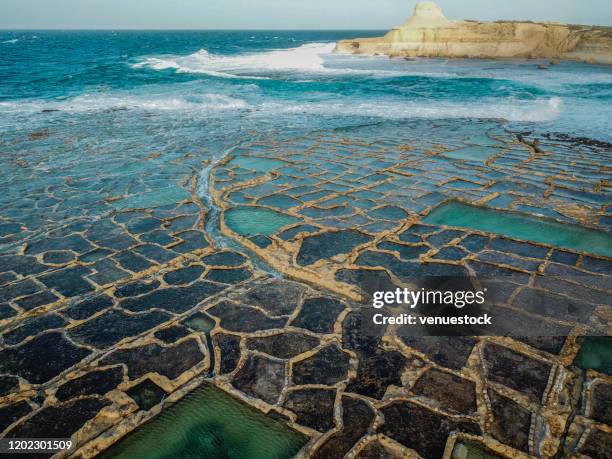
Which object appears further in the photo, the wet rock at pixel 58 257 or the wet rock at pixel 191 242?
the wet rock at pixel 191 242

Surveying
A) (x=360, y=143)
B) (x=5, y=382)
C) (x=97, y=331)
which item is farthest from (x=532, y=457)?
(x=360, y=143)

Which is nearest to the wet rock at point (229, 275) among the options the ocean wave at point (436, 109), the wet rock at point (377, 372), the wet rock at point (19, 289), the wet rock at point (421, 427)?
the wet rock at point (377, 372)

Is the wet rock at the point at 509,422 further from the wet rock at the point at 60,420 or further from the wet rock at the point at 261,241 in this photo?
the wet rock at the point at 261,241

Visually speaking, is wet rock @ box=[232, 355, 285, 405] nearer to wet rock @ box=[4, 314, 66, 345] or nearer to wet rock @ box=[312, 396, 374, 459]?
wet rock @ box=[312, 396, 374, 459]

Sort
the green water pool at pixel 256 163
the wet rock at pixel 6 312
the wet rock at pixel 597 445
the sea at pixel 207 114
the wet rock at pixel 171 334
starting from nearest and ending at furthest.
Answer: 1. the wet rock at pixel 597 445
2. the wet rock at pixel 171 334
3. the wet rock at pixel 6 312
4. the green water pool at pixel 256 163
5. the sea at pixel 207 114

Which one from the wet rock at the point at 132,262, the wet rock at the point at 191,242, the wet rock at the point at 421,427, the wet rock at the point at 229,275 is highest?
the wet rock at the point at 191,242

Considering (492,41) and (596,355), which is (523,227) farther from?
(492,41)

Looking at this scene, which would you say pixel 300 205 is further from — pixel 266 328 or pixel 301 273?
pixel 266 328
